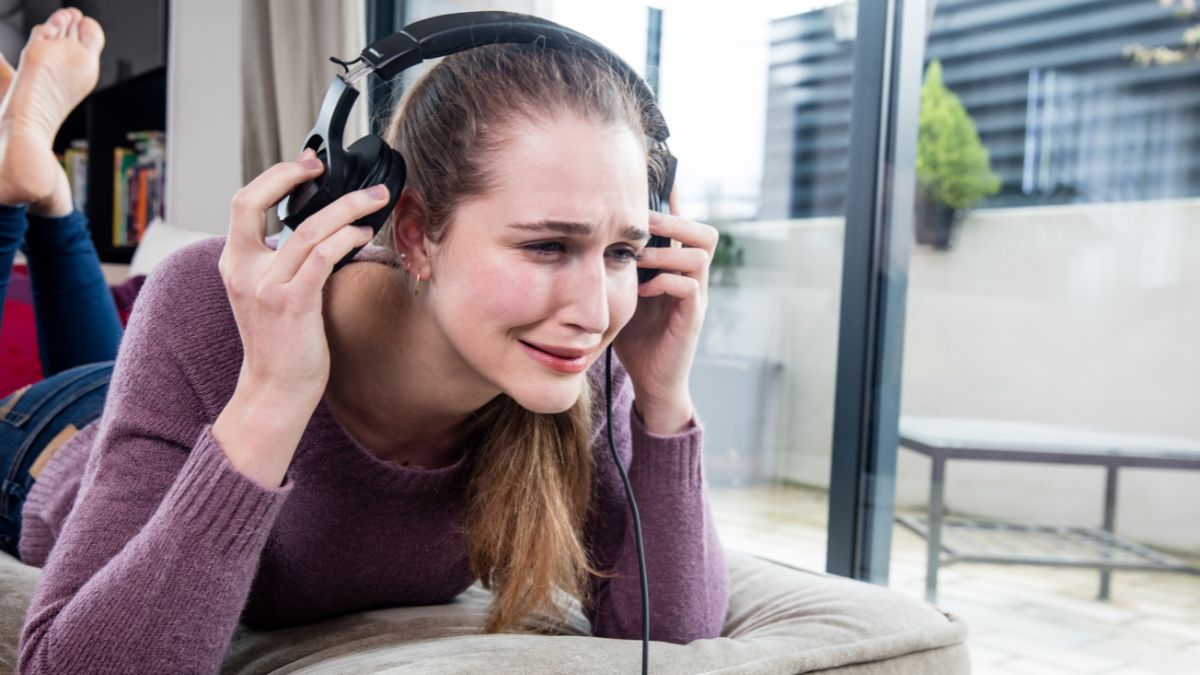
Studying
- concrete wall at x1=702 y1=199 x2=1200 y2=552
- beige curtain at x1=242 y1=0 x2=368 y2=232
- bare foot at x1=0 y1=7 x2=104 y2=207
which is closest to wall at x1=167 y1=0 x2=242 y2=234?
beige curtain at x1=242 y1=0 x2=368 y2=232

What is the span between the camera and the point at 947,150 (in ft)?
6.21

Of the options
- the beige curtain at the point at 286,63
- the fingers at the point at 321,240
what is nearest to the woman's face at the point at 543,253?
the fingers at the point at 321,240

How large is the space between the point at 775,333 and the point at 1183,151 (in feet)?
2.87

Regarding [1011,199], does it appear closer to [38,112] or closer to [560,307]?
[560,307]

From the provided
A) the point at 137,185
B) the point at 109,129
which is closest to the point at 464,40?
the point at 137,185

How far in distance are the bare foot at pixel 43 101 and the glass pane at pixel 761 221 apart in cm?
111

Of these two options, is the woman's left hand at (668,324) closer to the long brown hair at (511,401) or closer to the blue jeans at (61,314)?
the long brown hair at (511,401)

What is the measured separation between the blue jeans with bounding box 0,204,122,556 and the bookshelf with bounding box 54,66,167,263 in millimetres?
1799

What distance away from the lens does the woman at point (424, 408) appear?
0.83 metres

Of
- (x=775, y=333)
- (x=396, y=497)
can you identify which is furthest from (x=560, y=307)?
(x=775, y=333)

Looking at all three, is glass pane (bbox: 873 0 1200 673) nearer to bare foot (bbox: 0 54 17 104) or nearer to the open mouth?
the open mouth

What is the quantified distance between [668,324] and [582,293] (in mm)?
216

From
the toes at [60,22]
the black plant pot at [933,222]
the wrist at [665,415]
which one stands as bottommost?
the wrist at [665,415]

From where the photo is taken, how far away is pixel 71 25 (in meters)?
1.92
